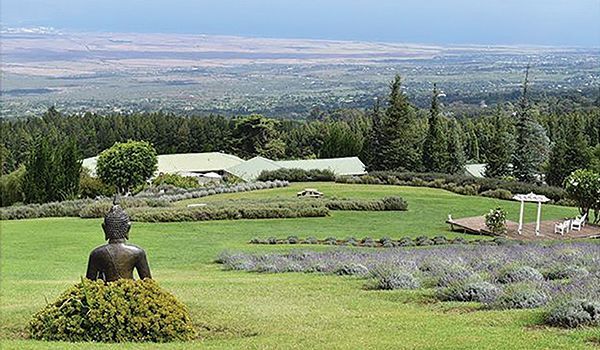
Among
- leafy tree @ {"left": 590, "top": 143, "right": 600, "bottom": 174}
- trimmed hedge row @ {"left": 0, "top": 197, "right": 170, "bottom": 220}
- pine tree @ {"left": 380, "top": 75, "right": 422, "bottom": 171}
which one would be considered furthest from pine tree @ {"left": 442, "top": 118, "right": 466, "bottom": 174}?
trimmed hedge row @ {"left": 0, "top": 197, "right": 170, "bottom": 220}

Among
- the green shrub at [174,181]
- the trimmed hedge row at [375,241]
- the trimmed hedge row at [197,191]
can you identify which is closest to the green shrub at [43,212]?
the trimmed hedge row at [197,191]

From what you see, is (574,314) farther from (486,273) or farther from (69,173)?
(69,173)

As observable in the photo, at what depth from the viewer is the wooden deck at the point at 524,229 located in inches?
961

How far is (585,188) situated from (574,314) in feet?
63.0

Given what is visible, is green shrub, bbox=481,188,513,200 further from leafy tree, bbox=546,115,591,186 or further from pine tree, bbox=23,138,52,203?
pine tree, bbox=23,138,52,203

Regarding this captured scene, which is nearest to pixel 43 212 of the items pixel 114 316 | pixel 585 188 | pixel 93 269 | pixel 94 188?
pixel 94 188

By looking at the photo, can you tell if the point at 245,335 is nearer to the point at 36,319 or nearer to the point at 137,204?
the point at 36,319

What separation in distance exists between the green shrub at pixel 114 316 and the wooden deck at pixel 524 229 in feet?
58.1

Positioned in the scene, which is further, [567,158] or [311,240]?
[567,158]

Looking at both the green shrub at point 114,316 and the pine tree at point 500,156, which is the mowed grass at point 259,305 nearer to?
the green shrub at point 114,316

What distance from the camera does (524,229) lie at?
25812 millimetres

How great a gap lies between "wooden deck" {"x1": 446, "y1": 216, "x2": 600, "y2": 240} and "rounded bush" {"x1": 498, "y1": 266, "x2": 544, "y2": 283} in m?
13.3

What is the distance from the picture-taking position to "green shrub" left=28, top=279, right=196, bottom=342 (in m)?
8.03

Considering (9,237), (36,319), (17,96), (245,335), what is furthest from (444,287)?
(17,96)
